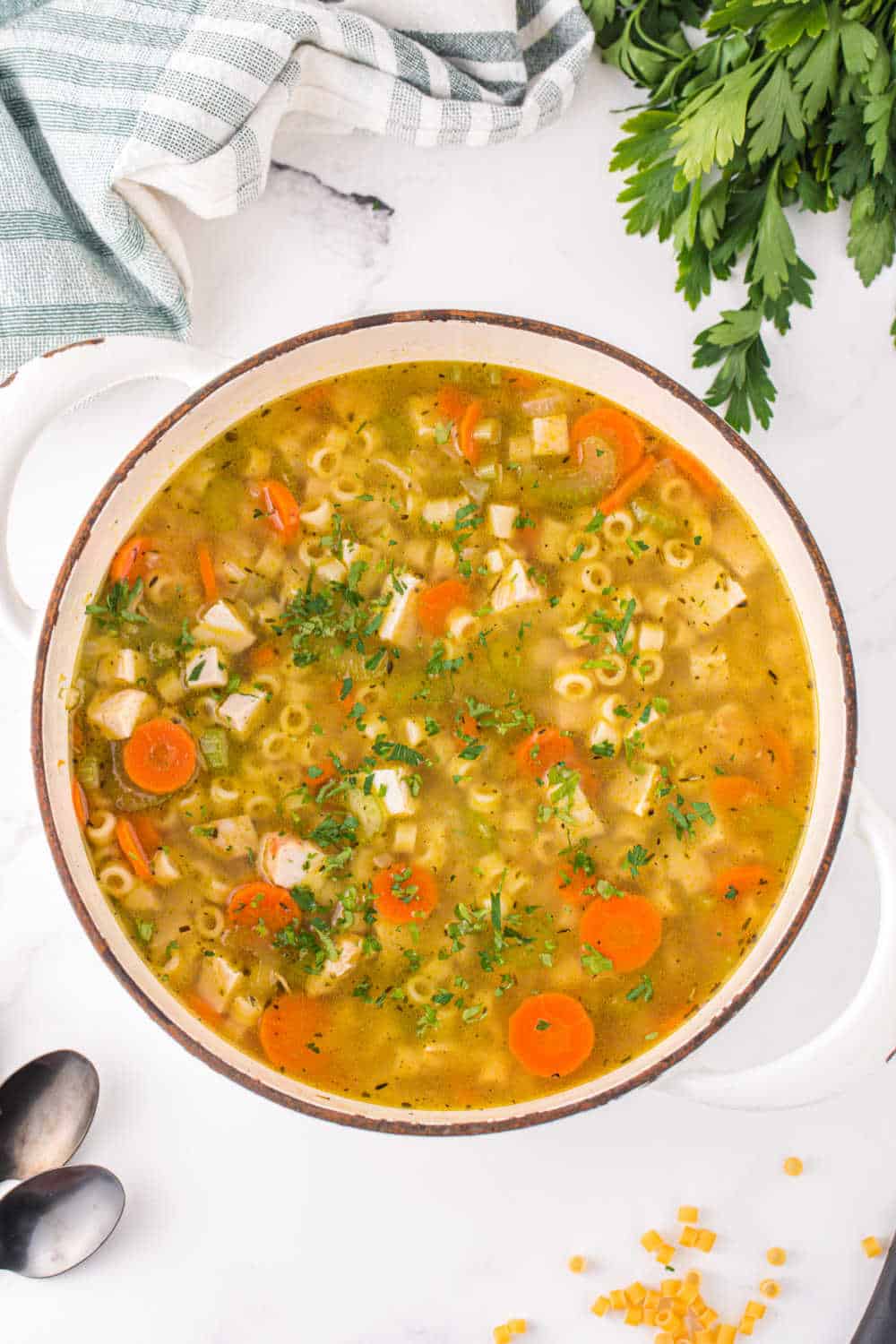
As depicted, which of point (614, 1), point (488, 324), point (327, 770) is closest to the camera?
point (488, 324)

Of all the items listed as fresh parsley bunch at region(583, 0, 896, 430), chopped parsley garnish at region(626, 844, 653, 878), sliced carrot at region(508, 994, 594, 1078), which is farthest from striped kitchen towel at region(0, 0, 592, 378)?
sliced carrot at region(508, 994, 594, 1078)

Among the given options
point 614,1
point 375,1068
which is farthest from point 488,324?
point 375,1068

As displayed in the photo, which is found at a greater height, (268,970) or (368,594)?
(368,594)

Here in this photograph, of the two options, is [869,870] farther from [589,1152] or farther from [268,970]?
[268,970]

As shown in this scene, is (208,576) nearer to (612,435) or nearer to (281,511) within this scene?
(281,511)

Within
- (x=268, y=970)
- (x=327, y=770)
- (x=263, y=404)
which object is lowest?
(x=268, y=970)

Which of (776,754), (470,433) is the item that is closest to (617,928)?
(776,754)
